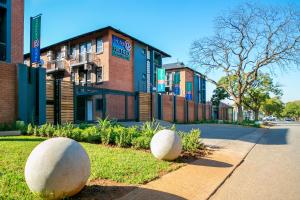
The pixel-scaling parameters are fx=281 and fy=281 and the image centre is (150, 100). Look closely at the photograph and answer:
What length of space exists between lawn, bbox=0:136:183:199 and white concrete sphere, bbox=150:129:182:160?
0.23m

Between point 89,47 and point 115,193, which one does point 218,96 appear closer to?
point 89,47

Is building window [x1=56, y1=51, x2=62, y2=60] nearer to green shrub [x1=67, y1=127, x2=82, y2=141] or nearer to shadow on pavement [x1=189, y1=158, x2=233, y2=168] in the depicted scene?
green shrub [x1=67, y1=127, x2=82, y2=141]

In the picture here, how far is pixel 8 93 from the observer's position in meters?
15.2

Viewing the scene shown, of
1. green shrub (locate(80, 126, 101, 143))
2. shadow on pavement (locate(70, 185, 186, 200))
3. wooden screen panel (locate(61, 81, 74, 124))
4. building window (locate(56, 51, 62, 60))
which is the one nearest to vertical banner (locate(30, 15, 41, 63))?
wooden screen panel (locate(61, 81, 74, 124))

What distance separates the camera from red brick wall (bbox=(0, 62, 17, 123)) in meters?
14.8

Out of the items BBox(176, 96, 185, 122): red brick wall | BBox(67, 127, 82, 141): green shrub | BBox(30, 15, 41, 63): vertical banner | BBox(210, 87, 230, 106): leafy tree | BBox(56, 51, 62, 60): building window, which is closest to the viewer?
Result: BBox(67, 127, 82, 141): green shrub

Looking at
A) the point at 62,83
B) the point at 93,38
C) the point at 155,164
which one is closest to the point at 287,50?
the point at 93,38

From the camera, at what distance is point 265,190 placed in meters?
5.77

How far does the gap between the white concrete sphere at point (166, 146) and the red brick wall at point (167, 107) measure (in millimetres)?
24544

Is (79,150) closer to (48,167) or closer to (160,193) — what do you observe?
(48,167)

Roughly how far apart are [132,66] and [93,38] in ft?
17.9

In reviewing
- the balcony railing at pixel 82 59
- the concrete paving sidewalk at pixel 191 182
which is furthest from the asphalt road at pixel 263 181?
the balcony railing at pixel 82 59

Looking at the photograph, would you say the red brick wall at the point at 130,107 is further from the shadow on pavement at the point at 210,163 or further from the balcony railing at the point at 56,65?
the shadow on pavement at the point at 210,163

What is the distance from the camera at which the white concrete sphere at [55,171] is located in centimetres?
418
